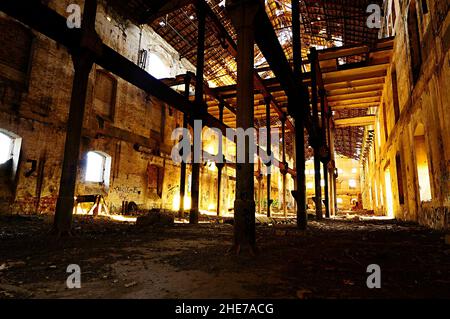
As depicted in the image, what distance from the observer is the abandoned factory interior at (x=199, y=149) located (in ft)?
8.66

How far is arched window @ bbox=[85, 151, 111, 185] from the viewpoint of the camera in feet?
40.4

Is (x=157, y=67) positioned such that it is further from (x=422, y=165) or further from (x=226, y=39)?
(x=422, y=165)

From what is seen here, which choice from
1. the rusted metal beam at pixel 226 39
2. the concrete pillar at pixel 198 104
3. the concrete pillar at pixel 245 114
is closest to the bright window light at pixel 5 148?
the concrete pillar at pixel 198 104

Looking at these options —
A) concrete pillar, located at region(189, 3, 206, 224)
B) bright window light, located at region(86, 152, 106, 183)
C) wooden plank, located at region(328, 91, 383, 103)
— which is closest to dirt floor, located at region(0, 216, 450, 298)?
concrete pillar, located at region(189, 3, 206, 224)

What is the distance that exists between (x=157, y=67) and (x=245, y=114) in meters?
14.8

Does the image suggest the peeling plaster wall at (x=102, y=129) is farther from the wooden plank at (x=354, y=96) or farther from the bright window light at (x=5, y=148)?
the wooden plank at (x=354, y=96)

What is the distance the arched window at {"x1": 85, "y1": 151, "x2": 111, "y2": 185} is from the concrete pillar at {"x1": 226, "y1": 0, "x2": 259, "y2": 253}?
34.7ft

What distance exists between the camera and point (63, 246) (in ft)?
12.9

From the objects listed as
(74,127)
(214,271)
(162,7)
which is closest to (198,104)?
(74,127)

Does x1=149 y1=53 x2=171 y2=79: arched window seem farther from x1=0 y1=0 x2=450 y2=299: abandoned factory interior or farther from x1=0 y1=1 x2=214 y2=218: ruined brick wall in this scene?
x1=0 y1=1 x2=214 y2=218: ruined brick wall

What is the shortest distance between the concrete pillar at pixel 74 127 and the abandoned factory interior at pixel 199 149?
23 millimetres
